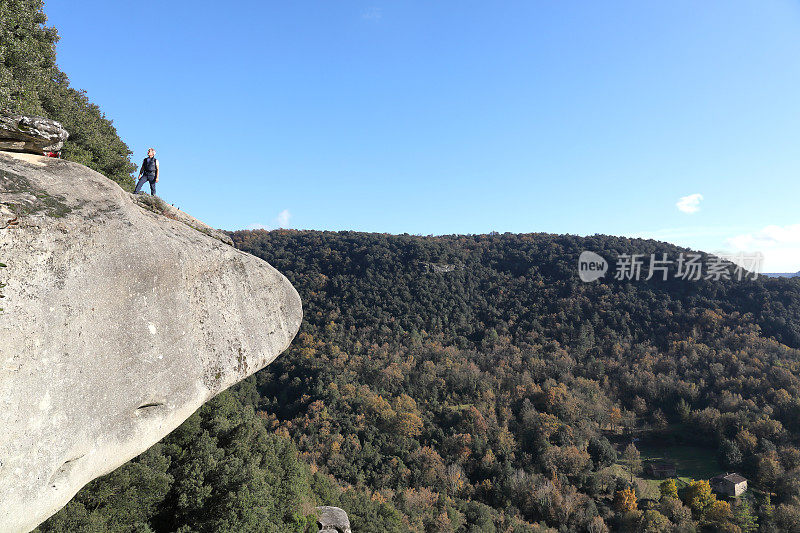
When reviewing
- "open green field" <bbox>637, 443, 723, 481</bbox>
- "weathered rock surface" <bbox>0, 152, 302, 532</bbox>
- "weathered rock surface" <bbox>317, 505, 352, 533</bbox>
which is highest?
"weathered rock surface" <bbox>0, 152, 302, 532</bbox>

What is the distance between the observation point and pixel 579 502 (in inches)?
1903

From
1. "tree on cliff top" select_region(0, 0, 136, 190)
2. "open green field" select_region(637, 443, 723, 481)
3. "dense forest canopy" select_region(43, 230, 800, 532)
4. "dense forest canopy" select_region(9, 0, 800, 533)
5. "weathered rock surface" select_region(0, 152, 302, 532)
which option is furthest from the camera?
"open green field" select_region(637, 443, 723, 481)

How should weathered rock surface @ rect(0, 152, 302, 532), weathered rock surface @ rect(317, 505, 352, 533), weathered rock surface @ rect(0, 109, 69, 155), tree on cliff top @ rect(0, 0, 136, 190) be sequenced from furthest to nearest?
weathered rock surface @ rect(317, 505, 352, 533) < tree on cliff top @ rect(0, 0, 136, 190) < weathered rock surface @ rect(0, 109, 69, 155) < weathered rock surface @ rect(0, 152, 302, 532)

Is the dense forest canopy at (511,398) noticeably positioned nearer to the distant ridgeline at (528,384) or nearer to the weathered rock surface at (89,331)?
the distant ridgeline at (528,384)

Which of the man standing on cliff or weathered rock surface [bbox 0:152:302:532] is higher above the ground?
the man standing on cliff

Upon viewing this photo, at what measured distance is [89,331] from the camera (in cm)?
618

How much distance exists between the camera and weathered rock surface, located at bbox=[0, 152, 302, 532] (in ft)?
17.6

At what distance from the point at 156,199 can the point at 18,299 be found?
5287 mm

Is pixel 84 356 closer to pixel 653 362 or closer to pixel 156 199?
pixel 156 199

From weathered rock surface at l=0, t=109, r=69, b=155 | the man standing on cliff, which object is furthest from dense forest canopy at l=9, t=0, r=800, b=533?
weathered rock surface at l=0, t=109, r=69, b=155

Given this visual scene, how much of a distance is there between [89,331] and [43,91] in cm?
1406

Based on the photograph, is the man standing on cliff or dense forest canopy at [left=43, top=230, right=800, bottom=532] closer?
the man standing on cliff

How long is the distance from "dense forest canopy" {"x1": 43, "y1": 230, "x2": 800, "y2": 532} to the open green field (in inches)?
33.7

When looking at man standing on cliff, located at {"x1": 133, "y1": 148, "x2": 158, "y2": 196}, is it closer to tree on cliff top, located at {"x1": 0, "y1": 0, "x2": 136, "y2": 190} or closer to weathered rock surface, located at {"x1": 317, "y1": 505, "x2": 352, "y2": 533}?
tree on cliff top, located at {"x1": 0, "y1": 0, "x2": 136, "y2": 190}
